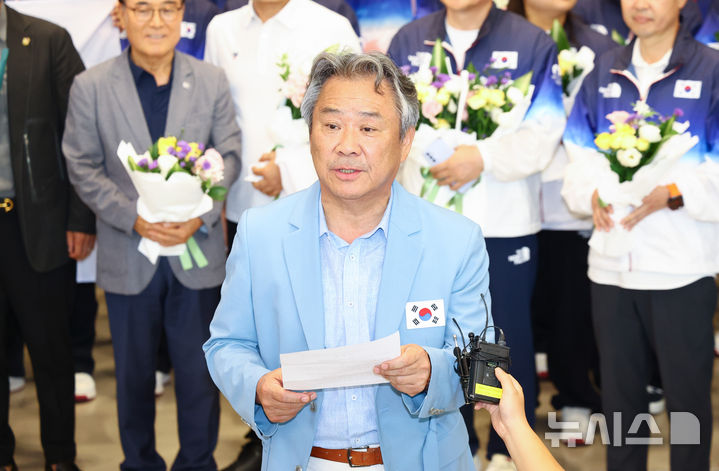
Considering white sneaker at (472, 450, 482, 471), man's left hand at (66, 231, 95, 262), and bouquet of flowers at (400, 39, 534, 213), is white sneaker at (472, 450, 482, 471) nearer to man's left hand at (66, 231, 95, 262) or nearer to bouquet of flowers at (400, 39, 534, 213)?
bouquet of flowers at (400, 39, 534, 213)

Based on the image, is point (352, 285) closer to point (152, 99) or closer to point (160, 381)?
point (152, 99)

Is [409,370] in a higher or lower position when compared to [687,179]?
lower

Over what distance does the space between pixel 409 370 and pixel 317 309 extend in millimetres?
325

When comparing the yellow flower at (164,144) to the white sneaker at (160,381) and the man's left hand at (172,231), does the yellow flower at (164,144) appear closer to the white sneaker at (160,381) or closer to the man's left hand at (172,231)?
the man's left hand at (172,231)

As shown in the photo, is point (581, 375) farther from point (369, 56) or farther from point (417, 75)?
point (369, 56)

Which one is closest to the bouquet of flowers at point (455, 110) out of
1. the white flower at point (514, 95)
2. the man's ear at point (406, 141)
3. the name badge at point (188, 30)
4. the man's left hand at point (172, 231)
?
the white flower at point (514, 95)

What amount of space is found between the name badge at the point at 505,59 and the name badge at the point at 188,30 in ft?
5.87

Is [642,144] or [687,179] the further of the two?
[687,179]

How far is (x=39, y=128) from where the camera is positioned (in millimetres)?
3951

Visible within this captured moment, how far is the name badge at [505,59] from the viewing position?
400 centimetres

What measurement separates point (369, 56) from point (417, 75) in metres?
1.57

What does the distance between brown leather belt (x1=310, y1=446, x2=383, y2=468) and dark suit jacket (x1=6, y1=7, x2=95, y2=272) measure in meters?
2.14

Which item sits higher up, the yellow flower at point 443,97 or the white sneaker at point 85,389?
the yellow flower at point 443,97

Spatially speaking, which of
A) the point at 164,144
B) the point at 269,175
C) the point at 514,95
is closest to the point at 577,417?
the point at 514,95
